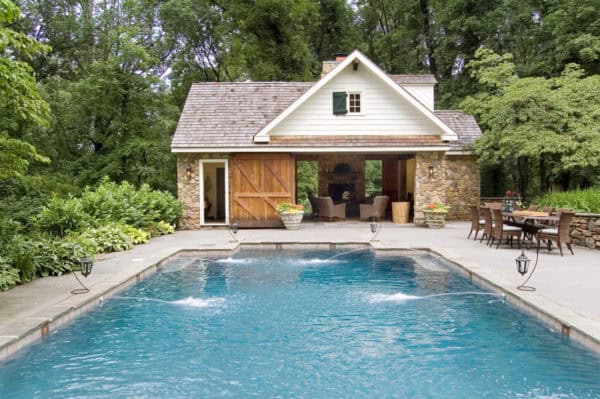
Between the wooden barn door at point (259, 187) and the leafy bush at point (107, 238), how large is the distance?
198 inches

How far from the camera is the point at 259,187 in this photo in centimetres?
1709

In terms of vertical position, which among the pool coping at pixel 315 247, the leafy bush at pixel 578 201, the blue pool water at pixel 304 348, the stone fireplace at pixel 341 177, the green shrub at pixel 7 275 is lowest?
the blue pool water at pixel 304 348

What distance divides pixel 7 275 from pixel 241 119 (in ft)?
36.2

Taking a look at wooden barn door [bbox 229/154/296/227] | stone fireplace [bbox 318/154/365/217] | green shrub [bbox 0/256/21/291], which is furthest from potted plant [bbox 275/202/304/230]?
green shrub [bbox 0/256/21/291]

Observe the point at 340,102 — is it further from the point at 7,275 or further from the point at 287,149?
the point at 7,275

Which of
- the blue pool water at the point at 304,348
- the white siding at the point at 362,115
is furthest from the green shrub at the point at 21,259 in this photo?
the white siding at the point at 362,115

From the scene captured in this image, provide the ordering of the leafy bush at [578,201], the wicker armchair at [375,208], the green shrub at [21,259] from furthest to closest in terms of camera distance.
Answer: the wicker armchair at [375,208]
the leafy bush at [578,201]
the green shrub at [21,259]

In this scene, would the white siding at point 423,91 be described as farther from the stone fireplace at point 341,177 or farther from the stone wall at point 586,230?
the stone wall at point 586,230

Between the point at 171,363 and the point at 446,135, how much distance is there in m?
13.8

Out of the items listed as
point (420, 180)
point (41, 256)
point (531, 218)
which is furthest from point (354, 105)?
point (41, 256)

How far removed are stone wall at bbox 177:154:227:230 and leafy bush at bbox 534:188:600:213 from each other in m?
10.4

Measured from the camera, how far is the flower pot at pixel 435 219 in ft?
54.0

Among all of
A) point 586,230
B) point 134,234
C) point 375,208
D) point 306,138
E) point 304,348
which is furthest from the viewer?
point 375,208

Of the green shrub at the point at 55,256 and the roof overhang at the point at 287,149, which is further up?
the roof overhang at the point at 287,149
